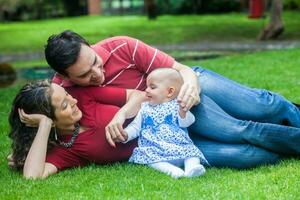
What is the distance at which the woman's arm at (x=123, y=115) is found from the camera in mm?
4762

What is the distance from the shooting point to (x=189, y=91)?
15.5 feet

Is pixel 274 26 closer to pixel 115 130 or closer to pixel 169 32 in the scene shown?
pixel 169 32

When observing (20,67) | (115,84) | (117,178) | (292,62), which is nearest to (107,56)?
(115,84)

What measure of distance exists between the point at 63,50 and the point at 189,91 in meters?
0.97

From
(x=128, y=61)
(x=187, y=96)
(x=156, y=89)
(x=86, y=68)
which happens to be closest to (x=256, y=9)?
(x=128, y=61)

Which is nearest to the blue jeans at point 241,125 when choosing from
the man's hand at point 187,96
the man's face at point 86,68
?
the man's hand at point 187,96

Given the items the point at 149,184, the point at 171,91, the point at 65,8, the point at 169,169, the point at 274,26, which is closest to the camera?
the point at 149,184

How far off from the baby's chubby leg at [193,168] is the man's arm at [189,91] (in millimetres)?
401

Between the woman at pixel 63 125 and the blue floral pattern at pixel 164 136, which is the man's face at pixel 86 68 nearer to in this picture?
the woman at pixel 63 125

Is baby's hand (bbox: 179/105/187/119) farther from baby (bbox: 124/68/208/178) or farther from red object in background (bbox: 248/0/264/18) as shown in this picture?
red object in background (bbox: 248/0/264/18)

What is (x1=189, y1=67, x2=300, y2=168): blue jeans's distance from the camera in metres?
4.82

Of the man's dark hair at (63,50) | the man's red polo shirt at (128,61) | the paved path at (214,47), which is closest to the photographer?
the man's dark hair at (63,50)

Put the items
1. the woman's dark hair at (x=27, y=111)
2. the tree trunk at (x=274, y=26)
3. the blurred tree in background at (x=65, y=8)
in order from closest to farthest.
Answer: the woman's dark hair at (x=27, y=111), the tree trunk at (x=274, y=26), the blurred tree in background at (x=65, y=8)

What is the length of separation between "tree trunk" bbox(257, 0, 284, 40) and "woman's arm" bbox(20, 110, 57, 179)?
16905 mm
